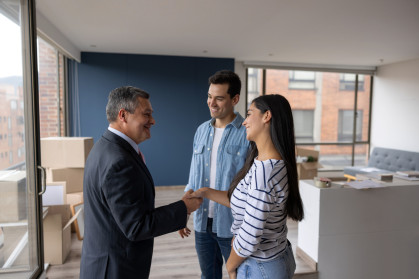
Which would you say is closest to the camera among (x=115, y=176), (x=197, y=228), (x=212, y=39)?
(x=115, y=176)

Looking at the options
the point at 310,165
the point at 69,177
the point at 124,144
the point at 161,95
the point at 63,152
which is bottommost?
the point at 310,165

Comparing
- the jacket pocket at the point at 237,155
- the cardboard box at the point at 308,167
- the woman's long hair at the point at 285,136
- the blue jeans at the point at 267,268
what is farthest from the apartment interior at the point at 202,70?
the woman's long hair at the point at 285,136

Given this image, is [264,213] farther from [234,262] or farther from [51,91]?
[51,91]

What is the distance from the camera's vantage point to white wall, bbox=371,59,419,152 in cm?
601

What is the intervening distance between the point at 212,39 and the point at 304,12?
1567 mm

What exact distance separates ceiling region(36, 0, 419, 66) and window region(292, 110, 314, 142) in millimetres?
1726

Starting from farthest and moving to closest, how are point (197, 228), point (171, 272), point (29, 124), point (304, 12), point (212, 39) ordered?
point (212, 39), point (304, 12), point (171, 272), point (29, 124), point (197, 228)

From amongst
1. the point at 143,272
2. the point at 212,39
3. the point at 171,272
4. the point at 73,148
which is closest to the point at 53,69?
the point at 73,148

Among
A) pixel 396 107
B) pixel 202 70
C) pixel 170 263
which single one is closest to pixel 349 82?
pixel 396 107

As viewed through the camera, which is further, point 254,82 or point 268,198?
point 254,82

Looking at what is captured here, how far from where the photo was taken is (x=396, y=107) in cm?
642

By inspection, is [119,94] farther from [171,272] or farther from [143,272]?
[171,272]

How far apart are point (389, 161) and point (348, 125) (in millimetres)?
1373

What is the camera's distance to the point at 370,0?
9.52 feet
